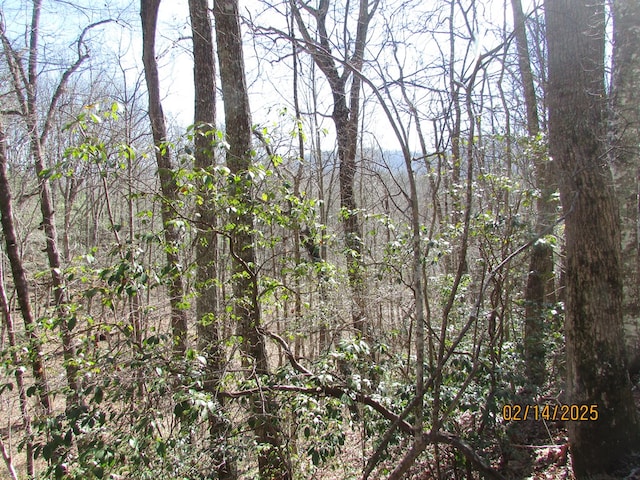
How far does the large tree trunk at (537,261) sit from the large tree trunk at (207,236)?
8.88ft

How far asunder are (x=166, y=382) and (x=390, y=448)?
2265 mm

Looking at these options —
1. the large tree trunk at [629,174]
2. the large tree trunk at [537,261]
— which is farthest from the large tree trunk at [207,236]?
the large tree trunk at [629,174]

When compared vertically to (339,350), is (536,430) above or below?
below

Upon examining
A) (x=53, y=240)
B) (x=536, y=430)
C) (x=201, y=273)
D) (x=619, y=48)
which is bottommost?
(x=536, y=430)

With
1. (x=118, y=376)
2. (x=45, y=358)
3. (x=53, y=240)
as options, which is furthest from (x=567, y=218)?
(x=53, y=240)

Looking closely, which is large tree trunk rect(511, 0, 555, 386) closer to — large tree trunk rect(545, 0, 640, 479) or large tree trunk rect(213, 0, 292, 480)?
large tree trunk rect(545, 0, 640, 479)

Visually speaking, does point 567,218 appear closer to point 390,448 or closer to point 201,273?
point 390,448

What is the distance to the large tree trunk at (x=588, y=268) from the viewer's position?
3.09 m

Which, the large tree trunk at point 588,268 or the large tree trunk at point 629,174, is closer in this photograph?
the large tree trunk at point 588,268

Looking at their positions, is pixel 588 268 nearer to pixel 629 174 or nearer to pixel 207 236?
pixel 629 174

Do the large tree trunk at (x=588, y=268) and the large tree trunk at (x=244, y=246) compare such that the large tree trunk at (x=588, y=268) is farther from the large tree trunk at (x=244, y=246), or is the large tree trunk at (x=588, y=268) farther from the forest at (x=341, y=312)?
the large tree trunk at (x=244, y=246)

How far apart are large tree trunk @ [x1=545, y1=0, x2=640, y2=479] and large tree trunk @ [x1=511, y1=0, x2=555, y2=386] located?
0.33 meters

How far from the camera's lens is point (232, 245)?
140 inches

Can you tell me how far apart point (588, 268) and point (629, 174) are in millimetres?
2216
